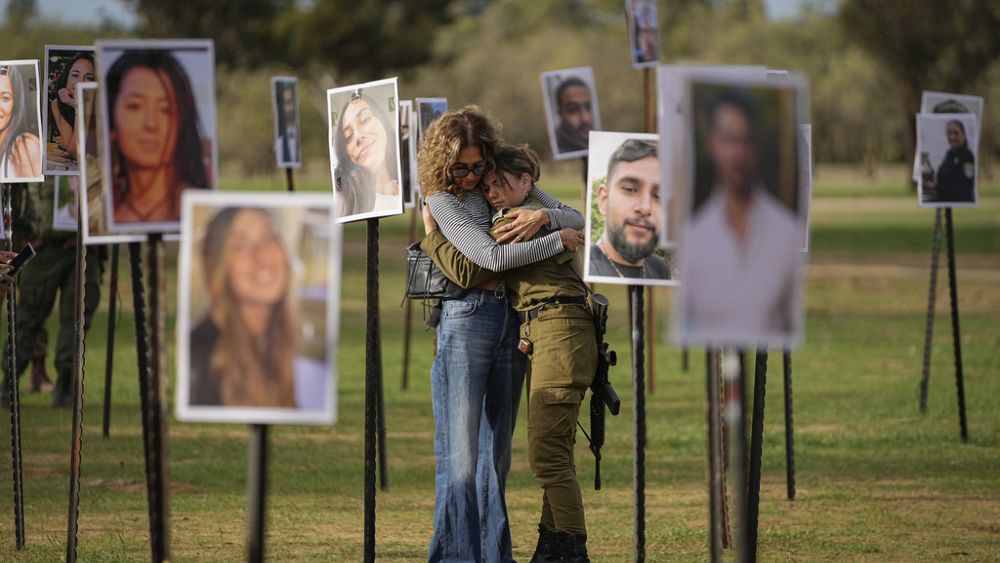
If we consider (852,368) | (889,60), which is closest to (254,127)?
(889,60)

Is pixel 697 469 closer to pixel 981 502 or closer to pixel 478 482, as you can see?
pixel 981 502

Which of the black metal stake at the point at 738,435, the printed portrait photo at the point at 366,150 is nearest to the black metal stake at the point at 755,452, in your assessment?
the printed portrait photo at the point at 366,150

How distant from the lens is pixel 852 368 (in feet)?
50.6

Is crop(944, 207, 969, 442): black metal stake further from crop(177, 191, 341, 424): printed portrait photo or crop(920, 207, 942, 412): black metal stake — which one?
crop(177, 191, 341, 424): printed portrait photo

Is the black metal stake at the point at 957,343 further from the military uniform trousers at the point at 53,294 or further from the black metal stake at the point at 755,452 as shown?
the military uniform trousers at the point at 53,294

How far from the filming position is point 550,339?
6438 mm

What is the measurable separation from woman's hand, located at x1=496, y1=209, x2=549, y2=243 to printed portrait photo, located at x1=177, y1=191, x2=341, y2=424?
7.98 ft

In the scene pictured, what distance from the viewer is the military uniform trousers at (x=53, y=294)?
469 inches

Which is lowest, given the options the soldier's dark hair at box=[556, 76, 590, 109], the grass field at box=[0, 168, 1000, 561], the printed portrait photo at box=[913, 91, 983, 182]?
the grass field at box=[0, 168, 1000, 561]

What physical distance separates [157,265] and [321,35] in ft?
149

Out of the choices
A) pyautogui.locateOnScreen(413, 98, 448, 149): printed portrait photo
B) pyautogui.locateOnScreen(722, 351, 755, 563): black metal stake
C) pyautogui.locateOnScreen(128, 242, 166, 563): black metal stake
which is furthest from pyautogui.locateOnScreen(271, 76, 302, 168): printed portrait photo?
pyautogui.locateOnScreen(722, 351, 755, 563): black metal stake

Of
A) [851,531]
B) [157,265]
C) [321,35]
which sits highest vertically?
[321,35]

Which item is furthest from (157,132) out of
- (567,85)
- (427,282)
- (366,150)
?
(567,85)

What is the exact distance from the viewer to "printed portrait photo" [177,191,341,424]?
3877 mm
